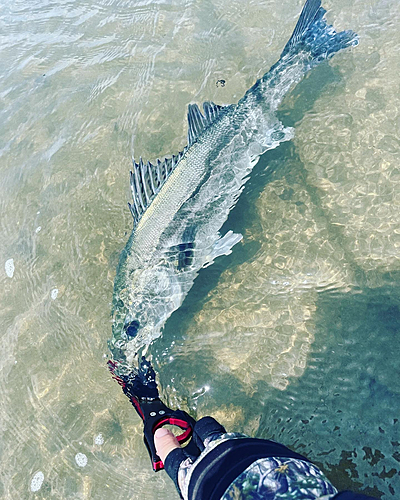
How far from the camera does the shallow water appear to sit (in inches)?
138

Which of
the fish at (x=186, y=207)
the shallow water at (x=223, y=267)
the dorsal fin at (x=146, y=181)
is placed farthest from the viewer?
the dorsal fin at (x=146, y=181)

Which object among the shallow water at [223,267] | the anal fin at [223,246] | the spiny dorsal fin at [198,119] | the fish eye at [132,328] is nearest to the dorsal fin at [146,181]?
the spiny dorsal fin at [198,119]

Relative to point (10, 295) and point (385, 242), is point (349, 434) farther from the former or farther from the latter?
point (10, 295)

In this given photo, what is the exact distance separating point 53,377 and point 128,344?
42.5 inches

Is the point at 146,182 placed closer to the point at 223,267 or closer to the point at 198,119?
the point at 198,119

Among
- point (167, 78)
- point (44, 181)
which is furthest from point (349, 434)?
point (167, 78)

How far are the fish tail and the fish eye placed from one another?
13.1 ft

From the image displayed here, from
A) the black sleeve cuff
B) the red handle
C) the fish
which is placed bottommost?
the red handle

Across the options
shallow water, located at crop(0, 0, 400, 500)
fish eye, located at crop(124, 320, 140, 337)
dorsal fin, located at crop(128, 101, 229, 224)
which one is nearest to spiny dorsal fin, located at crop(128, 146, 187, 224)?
dorsal fin, located at crop(128, 101, 229, 224)

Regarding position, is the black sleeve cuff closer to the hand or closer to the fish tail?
the hand

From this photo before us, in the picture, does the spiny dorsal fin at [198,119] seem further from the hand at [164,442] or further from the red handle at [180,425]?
the hand at [164,442]

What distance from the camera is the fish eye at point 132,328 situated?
155 inches

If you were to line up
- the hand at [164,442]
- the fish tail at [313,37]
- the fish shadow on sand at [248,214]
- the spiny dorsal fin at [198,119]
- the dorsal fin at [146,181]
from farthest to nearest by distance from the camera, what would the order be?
the fish tail at [313,37] → the spiny dorsal fin at [198,119] → the dorsal fin at [146,181] → the fish shadow on sand at [248,214] → the hand at [164,442]

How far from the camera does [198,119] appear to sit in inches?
176
